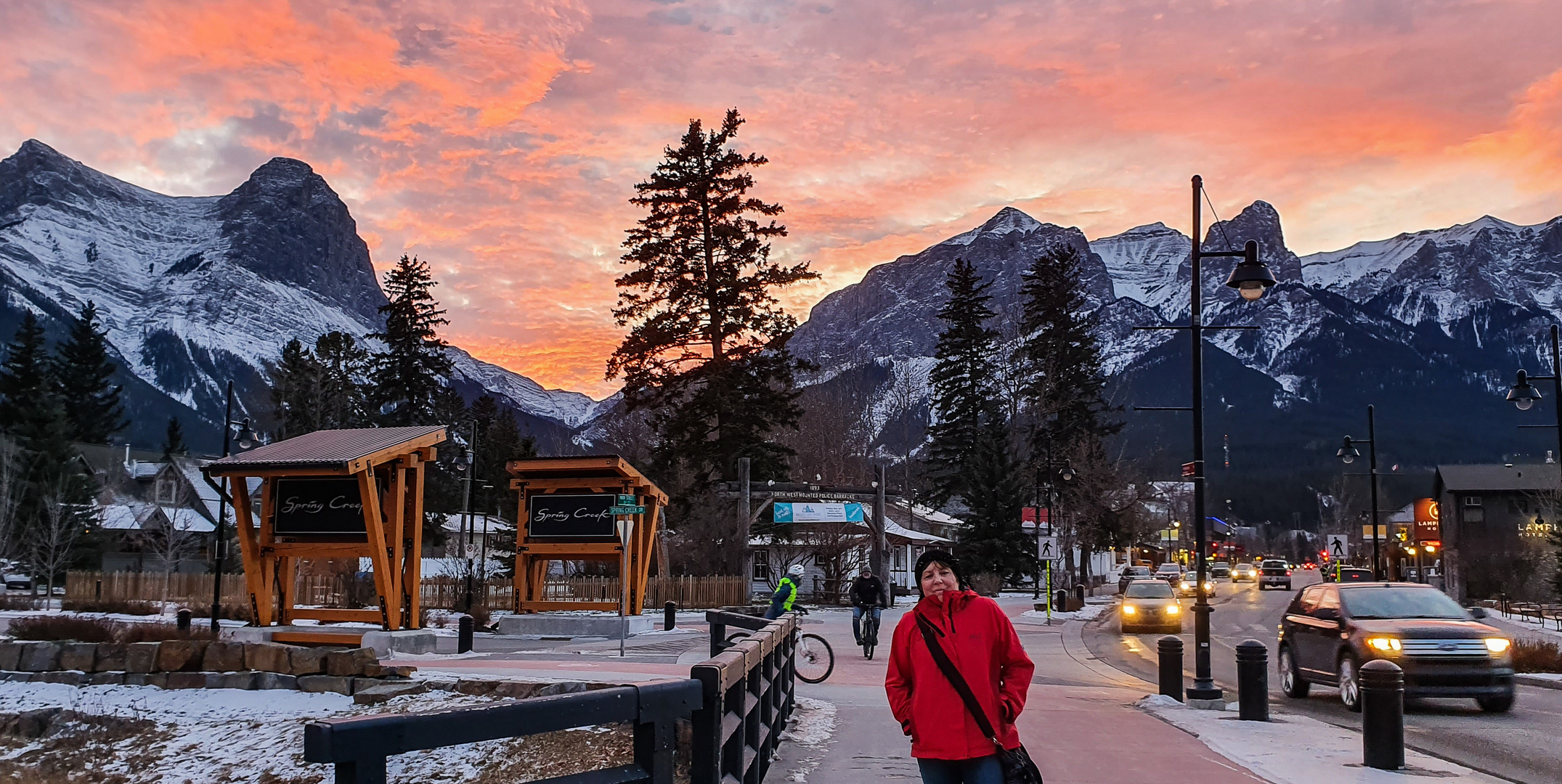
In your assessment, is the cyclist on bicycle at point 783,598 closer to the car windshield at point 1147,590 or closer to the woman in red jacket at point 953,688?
the woman in red jacket at point 953,688

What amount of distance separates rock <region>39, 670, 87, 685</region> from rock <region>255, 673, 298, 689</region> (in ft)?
11.2

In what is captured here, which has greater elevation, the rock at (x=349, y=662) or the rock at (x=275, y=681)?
the rock at (x=349, y=662)

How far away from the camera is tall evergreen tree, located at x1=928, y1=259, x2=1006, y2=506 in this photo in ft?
249

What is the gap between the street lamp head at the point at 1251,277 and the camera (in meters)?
15.3

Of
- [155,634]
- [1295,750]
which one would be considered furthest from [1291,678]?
[155,634]

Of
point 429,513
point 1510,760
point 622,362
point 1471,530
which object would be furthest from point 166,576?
point 1471,530

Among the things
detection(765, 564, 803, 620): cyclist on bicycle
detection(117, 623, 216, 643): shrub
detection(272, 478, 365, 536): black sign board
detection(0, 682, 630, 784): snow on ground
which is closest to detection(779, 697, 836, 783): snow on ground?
detection(0, 682, 630, 784): snow on ground

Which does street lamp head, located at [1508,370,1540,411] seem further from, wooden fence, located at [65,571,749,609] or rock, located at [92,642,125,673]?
rock, located at [92,642,125,673]

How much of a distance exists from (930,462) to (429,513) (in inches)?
1294

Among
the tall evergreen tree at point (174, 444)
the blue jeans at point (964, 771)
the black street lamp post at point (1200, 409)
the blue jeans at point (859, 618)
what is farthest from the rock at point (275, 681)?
the tall evergreen tree at point (174, 444)

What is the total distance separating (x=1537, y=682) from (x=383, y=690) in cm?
1794

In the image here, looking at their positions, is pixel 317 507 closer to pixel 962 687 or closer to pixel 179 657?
pixel 179 657

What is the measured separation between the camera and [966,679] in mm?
5504

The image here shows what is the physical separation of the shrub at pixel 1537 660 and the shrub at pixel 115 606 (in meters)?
33.0
